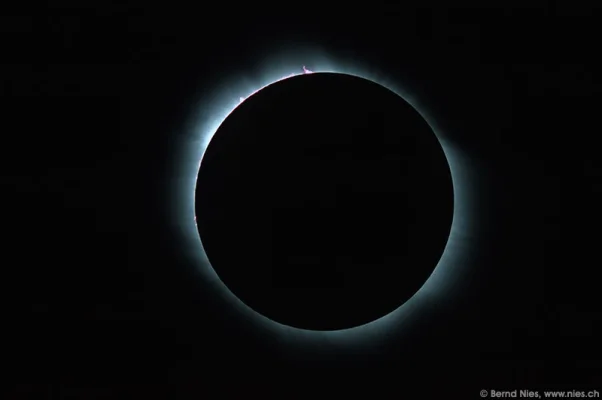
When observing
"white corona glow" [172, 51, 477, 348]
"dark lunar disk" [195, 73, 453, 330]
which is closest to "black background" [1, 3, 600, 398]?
"white corona glow" [172, 51, 477, 348]

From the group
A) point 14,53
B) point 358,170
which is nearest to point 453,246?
point 358,170

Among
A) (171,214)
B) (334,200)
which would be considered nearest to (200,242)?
(171,214)

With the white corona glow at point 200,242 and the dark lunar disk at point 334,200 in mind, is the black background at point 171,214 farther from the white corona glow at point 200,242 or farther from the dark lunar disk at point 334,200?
the dark lunar disk at point 334,200

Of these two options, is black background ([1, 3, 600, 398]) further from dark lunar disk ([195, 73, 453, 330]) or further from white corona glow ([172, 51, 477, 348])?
dark lunar disk ([195, 73, 453, 330])

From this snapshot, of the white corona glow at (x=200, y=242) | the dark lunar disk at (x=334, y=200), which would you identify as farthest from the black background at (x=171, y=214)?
the dark lunar disk at (x=334, y=200)

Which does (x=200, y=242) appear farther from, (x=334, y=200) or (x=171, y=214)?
(x=334, y=200)
